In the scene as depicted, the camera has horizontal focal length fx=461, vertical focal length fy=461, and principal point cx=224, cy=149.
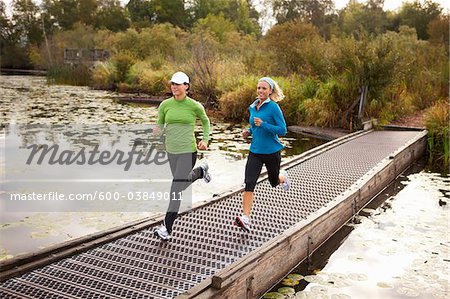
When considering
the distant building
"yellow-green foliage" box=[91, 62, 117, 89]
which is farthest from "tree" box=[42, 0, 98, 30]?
"yellow-green foliage" box=[91, 62, 117, 89]

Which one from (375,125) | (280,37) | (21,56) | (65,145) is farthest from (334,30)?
(21,56)

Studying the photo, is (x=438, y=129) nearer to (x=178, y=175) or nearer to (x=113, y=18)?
(x=178, y=175)

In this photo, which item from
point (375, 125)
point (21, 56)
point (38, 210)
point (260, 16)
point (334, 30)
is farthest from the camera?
point (260, 16)

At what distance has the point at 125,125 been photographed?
1304cm

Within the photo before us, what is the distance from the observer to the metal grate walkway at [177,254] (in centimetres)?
352

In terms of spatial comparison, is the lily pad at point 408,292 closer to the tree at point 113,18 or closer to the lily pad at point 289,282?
the lily pad at point 289,282

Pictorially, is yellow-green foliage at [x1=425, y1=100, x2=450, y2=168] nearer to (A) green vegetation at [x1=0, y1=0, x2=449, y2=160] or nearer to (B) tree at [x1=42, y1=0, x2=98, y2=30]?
(A) green vegetation at [x1=0, y1=0, x2=449, y2=160]

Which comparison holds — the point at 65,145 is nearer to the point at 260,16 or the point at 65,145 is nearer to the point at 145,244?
the point at 145,244

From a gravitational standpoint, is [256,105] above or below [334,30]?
below

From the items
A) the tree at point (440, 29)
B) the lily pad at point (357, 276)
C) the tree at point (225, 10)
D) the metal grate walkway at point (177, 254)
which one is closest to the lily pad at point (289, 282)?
the metal grate walkway at point (177, 254)

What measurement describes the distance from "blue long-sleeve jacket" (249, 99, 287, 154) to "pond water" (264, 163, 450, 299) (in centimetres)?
128

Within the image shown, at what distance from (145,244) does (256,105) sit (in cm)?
171

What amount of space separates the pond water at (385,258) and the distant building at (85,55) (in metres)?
32.4

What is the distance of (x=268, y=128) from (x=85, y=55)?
3538 cm
